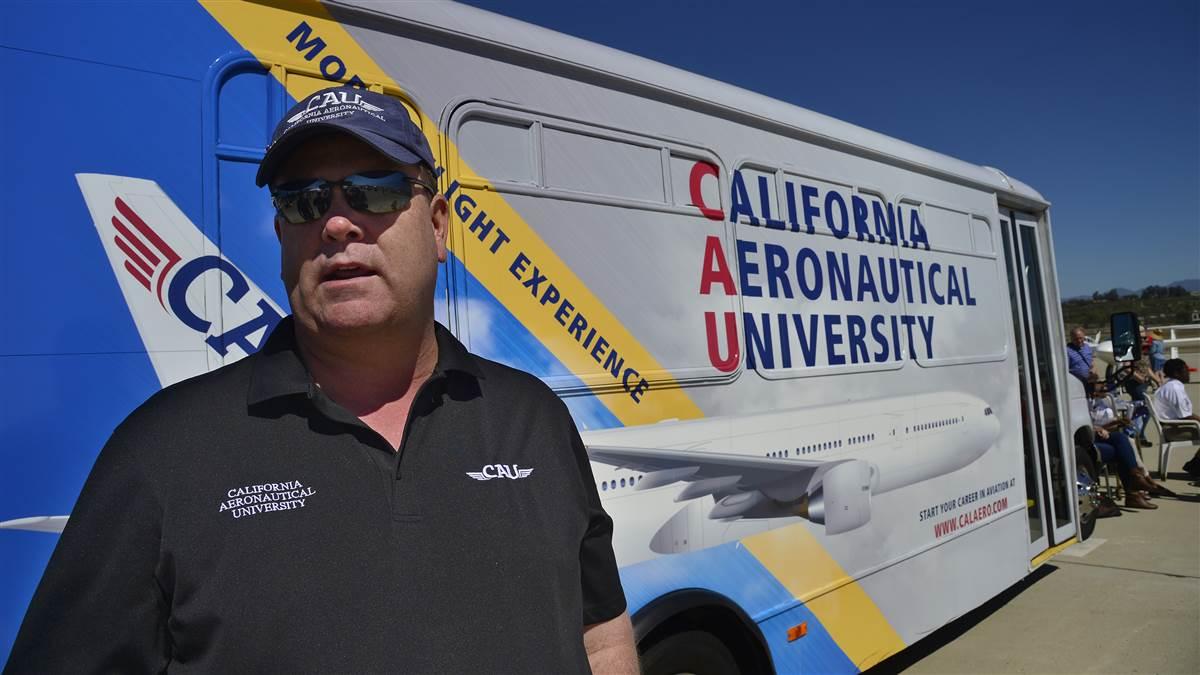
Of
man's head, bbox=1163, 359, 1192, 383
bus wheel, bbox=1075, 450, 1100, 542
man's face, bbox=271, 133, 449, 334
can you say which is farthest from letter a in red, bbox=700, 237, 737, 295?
man's head, bbox=1163, 359, 1192, 383

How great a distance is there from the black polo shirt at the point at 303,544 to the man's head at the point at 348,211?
13 cm

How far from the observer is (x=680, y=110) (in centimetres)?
Result: 314

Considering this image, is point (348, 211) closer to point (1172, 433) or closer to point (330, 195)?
point (330, 195)

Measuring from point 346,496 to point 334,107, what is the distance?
0.68 meters

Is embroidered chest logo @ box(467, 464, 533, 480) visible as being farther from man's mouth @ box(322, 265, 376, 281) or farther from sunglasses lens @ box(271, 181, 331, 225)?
sunglasses lens @ box(271, 181, 331, 225)

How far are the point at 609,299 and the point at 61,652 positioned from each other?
1978mm

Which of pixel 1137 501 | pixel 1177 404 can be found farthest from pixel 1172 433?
pixel 1137 501

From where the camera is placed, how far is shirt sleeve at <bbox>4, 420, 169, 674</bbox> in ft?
3.48

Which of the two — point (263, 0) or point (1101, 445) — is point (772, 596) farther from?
point (1101, 445)

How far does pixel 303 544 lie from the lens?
1.16 metres

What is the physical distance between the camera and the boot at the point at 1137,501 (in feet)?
27.9

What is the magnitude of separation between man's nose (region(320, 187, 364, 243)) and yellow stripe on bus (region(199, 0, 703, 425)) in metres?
0.99

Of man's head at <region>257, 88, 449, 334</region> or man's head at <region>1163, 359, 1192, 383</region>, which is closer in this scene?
man's head at <region>257, 88, 449, 334</region>

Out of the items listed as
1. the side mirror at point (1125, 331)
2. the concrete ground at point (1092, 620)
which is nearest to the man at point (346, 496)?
the concrete ground at point (1092, 620)
